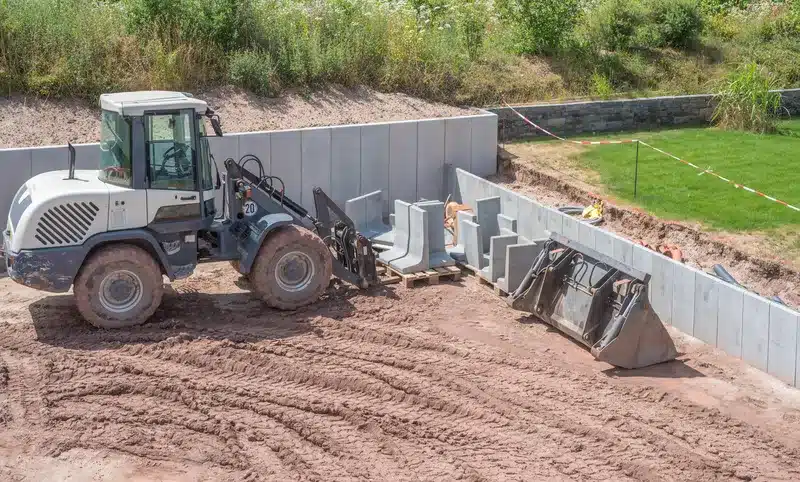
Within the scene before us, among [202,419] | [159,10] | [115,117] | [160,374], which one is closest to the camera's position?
[202,419]

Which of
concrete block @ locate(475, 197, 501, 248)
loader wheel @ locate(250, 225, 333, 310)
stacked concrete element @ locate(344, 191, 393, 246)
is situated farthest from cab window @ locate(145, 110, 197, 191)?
concrete block @ locate(475, 197, 501, 248)

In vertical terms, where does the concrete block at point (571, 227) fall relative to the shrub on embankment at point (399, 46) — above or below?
below

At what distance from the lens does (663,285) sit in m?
13.4

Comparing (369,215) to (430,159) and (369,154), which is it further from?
(430,159)

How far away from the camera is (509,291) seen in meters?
14.2

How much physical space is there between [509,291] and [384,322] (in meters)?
1.96

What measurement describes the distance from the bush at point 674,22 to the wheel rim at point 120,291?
16.1m

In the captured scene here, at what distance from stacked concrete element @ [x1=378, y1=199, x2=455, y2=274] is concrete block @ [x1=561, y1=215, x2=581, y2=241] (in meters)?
1.77

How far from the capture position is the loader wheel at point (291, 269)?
527 inches

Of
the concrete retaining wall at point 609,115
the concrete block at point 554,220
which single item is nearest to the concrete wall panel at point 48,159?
the concrete block at point 554,220

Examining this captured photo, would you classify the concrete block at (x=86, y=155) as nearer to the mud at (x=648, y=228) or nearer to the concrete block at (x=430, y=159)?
the concrete block at (x=430, y=159)

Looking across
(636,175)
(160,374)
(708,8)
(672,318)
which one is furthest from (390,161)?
(708,8)

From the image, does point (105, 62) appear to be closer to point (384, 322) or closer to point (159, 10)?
point (159, 10)

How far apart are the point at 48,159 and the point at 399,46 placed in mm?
8177
